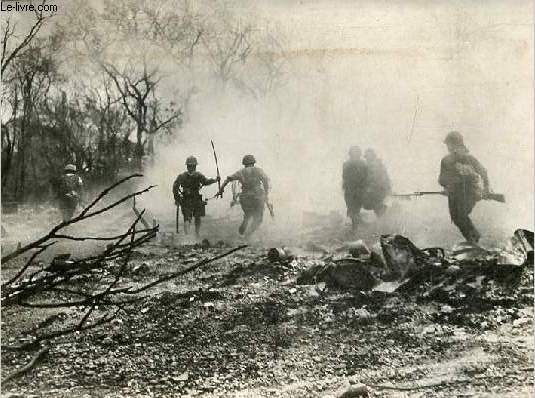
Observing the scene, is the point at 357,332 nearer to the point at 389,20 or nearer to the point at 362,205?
the point at 362,205

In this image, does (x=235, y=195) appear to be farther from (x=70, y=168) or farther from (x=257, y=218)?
(x=70, y=168)

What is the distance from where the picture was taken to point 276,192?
3.61 meters

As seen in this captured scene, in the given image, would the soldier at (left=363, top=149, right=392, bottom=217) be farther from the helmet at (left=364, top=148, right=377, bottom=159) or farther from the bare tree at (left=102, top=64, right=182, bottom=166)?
the bare tree at (left=102, top=64, right=182, bottom=166)

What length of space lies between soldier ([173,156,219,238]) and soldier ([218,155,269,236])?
0.24 meters

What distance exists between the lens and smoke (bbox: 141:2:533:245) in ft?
11.8

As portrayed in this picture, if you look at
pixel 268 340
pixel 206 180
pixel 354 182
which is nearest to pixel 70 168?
pixel 206 180

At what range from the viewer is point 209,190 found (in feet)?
11.9

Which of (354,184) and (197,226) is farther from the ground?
(354,184)

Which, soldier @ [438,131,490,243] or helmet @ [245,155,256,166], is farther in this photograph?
soldier @ [438,131,490,243]

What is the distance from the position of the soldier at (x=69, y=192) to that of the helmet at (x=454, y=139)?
2472 millimetres

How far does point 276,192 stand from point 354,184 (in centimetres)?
53

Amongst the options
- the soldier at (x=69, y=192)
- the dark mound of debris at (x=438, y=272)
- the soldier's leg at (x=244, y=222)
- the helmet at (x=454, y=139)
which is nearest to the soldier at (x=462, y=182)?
the helmet at (x=454, y=139)

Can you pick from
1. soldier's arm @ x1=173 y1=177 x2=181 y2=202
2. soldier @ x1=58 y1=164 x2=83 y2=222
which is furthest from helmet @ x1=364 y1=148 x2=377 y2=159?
soldier @ x1=58 y1=164 x2=83 y2=222

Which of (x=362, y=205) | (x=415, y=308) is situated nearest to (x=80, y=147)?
(x=362, y=205)
